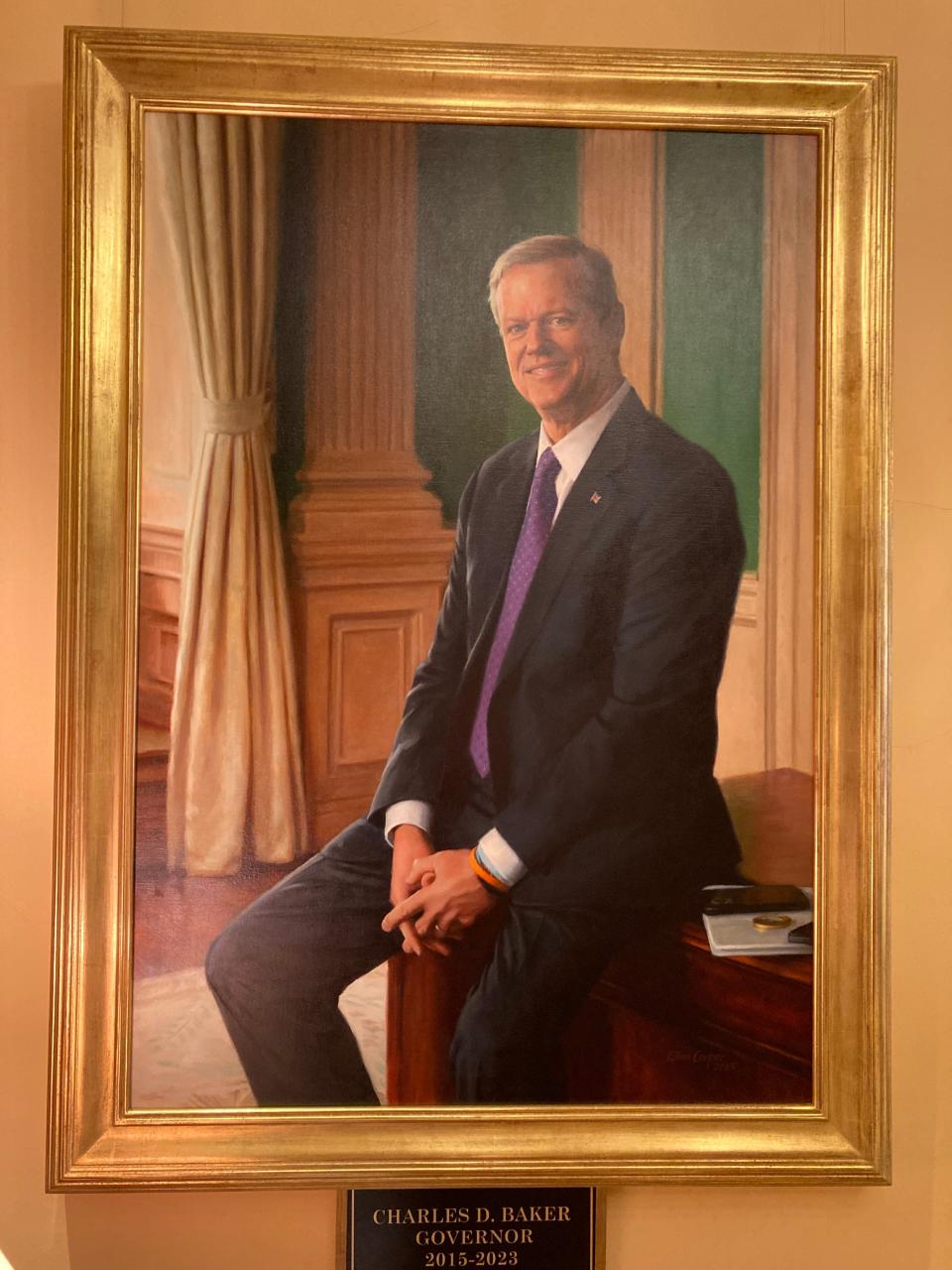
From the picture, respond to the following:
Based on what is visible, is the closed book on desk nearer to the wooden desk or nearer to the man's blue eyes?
the wooden desk

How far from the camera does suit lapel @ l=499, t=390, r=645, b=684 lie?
83.0 inches

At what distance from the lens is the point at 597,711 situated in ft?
6.88

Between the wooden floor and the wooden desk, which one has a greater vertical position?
the wooden floor

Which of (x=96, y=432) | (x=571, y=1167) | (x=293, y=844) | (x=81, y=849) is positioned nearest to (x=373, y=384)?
(x=96, y=432)

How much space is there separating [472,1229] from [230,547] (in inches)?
54.0

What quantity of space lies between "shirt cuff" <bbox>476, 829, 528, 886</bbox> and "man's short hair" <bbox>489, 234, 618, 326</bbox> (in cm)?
97

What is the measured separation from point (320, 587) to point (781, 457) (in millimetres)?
916

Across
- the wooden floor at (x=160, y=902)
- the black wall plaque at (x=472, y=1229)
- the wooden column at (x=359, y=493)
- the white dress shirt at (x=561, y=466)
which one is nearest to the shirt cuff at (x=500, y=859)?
the white dress shirt at (x=561, y=466)

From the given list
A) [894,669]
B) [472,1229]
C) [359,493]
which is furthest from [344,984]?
[894,669]

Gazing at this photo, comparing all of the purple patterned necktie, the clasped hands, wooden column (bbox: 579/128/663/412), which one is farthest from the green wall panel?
the clasped hands

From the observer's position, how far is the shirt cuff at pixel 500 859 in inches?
82.1

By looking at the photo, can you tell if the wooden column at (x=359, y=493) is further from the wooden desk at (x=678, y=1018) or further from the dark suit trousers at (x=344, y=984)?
the wooden desk at (x=678, y=1018)

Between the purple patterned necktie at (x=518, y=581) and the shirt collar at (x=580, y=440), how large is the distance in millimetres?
20

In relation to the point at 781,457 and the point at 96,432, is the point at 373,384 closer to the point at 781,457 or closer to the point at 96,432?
the point at 96,432
